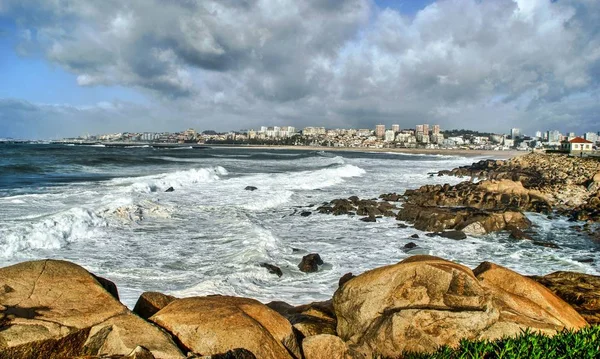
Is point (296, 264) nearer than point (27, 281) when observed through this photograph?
No

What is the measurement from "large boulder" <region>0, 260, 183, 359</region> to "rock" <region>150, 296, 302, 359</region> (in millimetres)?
332

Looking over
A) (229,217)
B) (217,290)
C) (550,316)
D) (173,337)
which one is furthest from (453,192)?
(173,337)

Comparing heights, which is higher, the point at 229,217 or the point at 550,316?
the point at 550,316

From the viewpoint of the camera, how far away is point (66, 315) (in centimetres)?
458

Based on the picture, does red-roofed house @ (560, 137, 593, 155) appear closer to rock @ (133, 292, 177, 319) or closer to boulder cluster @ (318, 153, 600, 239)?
boulder cluster @ (318, 153, 600, 239)

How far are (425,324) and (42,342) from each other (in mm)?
4289

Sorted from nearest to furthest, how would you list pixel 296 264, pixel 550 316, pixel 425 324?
pixel 425 324 → pixel 550 316 → pixel 296 264

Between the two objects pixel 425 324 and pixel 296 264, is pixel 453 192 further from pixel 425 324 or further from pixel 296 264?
pixel 425 324

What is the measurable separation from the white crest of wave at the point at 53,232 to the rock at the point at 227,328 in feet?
36.5

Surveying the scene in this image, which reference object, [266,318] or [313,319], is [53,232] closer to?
[313,319]

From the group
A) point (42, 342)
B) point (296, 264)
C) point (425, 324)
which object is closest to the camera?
point (42, 342)

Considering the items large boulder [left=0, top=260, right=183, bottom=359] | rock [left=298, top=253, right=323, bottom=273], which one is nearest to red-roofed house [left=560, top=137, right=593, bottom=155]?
rock [left=298, top=253, right=323, bottom=273]

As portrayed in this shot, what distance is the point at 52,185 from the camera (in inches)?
1191

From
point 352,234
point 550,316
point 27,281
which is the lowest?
point 352,234
